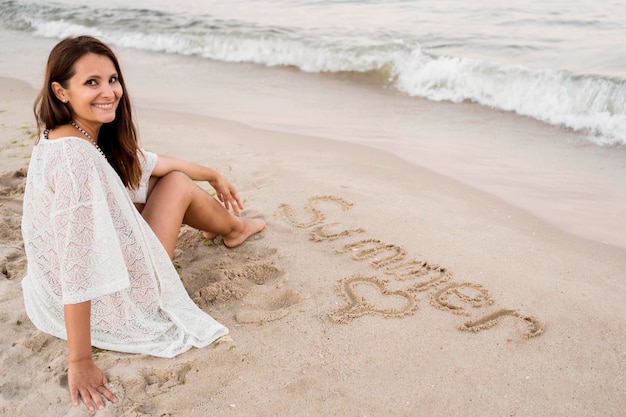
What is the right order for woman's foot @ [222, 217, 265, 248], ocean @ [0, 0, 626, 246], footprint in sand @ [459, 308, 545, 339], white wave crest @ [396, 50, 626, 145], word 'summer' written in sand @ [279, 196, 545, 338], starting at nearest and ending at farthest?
footprint in sand @ [459, 308, 545, 339] → word 'summer' written in sand @ [279, 196, 545, 338] → woman's foot @ [222, 217, 265, 248] → ocean @ [0, 0, 626, 246] → white wave crest @ [396, 50, 626, 145]

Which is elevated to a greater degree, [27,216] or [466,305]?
[27,216]

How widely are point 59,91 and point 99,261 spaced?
790 mm

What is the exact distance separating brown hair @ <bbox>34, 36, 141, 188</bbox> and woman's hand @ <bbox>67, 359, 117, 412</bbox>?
986 millimetres

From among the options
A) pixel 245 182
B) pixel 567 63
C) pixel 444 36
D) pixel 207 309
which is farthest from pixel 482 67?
pixel 207 309

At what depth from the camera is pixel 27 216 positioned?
9.24 feet

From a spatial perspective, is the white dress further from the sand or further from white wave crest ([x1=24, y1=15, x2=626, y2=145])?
white wave crest ([x1=24, y1=15, x2=626, y2=145])

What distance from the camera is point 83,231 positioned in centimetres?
254

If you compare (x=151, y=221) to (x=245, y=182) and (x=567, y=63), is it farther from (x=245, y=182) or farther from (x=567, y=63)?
(x=567, y=63)

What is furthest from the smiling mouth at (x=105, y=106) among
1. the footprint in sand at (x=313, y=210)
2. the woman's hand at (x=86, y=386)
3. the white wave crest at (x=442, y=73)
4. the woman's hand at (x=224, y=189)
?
the white wave crest at (x=442, y=73)

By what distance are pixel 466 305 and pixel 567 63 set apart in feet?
19.8

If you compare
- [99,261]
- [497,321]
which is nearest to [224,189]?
[99,261]

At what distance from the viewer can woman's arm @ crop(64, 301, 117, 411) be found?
100 inches

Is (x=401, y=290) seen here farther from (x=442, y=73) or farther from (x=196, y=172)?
(x=442, y=73)

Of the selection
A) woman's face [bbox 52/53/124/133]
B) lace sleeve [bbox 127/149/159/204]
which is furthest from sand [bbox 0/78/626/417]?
woman's face [bbox 52/53/124/133]
